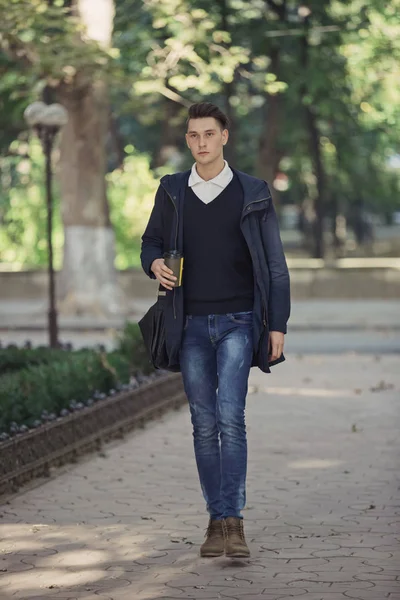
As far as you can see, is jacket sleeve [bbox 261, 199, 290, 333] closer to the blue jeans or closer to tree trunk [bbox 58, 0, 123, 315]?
the blue jeans

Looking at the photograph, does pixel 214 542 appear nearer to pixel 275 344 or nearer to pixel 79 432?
pixel 275 344

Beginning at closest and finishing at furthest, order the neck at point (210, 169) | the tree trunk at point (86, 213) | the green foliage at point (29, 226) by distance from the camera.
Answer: the neck at point (210, 169) → the tree trunk at point (86, 213) → the green foliage at point (29, 226)

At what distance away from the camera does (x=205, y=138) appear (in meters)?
7.34

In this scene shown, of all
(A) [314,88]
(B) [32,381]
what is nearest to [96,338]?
(A) [314,88]

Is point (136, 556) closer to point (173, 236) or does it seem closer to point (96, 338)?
point (173, 236)

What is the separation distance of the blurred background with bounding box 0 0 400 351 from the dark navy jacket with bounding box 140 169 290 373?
13.5 meters

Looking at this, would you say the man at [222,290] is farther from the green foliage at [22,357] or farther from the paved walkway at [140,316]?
the paved walkway at [140,316]

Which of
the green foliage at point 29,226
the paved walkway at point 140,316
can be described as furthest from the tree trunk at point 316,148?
the green foliage at point 29,226

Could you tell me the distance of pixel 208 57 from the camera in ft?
102

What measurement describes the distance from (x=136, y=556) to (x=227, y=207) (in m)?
1.72

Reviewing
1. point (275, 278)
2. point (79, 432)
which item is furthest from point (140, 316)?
point (275, 278)

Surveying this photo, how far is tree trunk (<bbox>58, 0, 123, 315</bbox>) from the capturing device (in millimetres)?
31609

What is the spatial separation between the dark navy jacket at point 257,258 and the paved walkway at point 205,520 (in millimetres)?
983

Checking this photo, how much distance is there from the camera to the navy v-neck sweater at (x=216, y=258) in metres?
7.30
